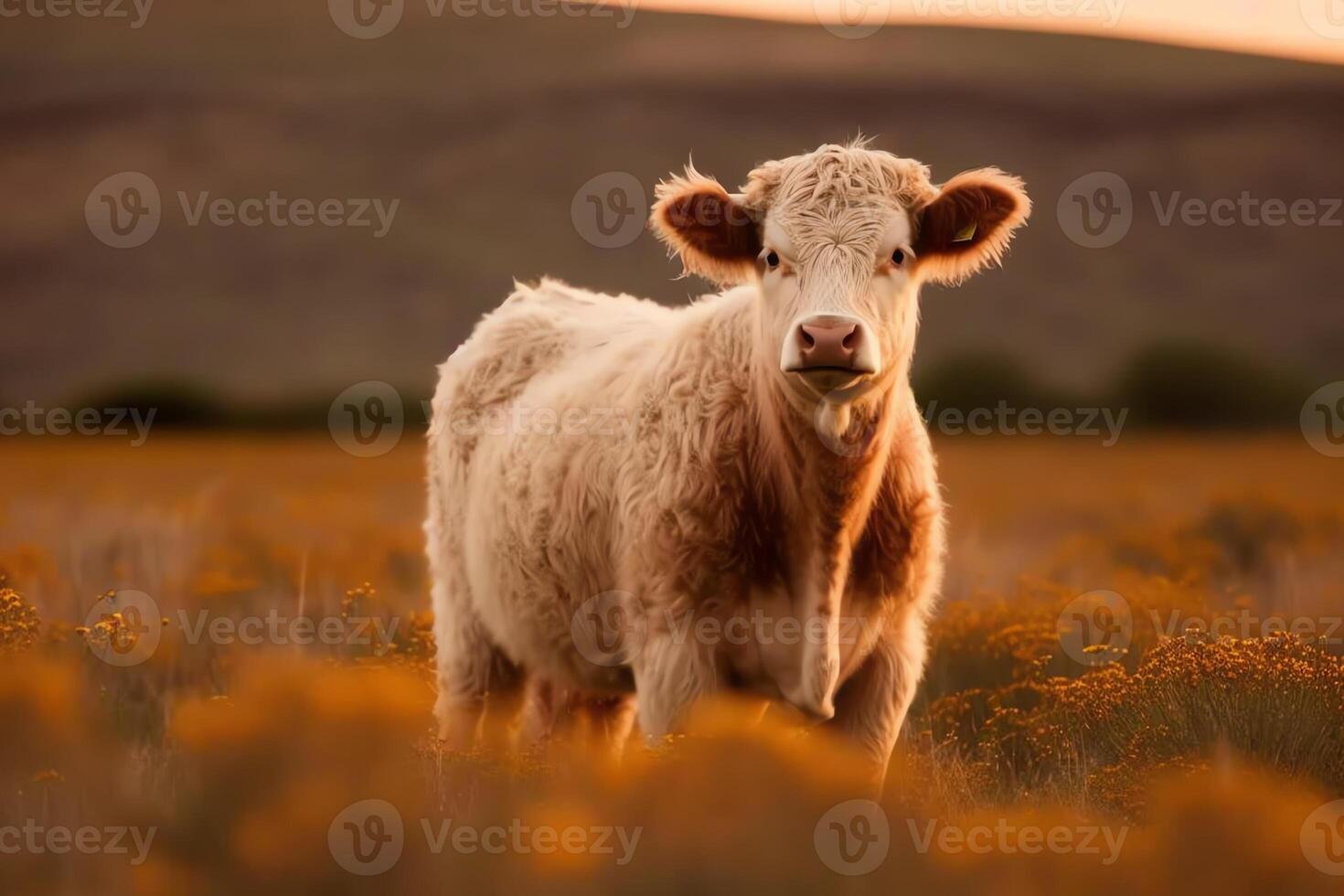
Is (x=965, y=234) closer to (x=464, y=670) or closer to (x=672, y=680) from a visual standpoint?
(x=672, y=680)

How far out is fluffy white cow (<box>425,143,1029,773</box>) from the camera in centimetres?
522

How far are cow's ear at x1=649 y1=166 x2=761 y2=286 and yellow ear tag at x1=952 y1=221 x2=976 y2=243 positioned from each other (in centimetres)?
79

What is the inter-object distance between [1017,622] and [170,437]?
58.1 ft

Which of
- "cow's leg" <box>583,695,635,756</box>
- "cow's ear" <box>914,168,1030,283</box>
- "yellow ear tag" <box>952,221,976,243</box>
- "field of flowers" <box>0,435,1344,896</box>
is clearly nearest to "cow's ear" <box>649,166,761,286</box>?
"cow's ear" <box>914,168,1030,283</box>

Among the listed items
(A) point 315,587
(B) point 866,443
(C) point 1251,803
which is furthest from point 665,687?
(A) point 315,587

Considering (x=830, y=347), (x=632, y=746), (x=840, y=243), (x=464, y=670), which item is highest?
(x=840, y=243)

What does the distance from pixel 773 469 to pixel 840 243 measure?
894 millimetres

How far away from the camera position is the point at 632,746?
503 centimetres

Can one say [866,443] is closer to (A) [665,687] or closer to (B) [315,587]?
(A) [665,687]

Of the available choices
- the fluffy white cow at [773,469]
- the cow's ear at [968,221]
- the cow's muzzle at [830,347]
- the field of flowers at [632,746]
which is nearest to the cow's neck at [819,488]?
the fluffy white cow at [773,469]

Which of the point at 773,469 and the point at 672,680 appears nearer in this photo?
the point at 672,680

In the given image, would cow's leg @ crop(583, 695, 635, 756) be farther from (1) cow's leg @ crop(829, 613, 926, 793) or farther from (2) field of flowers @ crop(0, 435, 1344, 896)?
(1) cow's leg @ crop(829, 613, 926, 793)

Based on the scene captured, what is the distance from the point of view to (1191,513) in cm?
1437

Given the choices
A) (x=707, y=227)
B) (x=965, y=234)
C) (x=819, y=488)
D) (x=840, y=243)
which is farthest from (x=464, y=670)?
(x=965, y=234)
